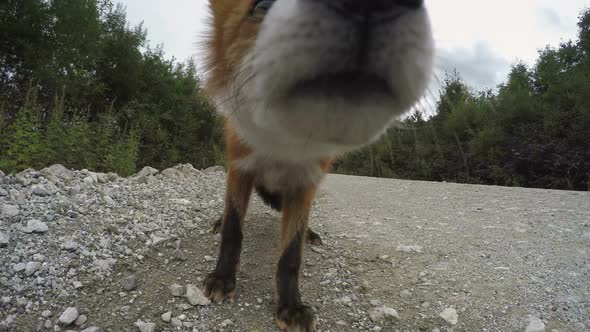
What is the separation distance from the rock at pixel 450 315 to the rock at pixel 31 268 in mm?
2931

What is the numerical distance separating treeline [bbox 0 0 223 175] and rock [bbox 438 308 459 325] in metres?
5.53

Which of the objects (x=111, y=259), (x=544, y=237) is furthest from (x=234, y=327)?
(x=544, y=237)

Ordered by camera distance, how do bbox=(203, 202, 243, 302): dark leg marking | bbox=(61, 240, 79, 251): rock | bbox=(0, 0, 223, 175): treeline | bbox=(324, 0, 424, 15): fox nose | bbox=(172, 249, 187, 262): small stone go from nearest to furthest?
bbox=(324, 0, 424, 15): fox nose < bbox=(203, 202, 243, 302): dark leg marking < bbox=(61, 240, 79, 251): rock < bbox=(172, 249, 187, 262): small stone < bbox=(0, 0, 223, 175): treeline

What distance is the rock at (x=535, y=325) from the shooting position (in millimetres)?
2434

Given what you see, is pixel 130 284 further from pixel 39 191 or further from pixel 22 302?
pixel 39 191

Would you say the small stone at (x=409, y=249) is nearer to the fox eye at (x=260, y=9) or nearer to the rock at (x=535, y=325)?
the rock at (x=535, y=325)

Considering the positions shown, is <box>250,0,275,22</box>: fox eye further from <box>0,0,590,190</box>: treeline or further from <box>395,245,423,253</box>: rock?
<box>0,0,590,190</box>: treeline

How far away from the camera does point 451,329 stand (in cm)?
247

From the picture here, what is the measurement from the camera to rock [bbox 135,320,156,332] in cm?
217

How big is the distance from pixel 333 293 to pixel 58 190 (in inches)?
120

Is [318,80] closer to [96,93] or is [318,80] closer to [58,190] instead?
[58,190]

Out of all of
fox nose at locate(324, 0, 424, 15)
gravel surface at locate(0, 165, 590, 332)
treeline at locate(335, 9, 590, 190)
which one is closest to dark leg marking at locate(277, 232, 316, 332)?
gravel surface at locate(0, 165, 590, 332)

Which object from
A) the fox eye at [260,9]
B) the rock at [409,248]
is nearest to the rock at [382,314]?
the rock at [409,248]

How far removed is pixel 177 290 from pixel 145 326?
41 cm
